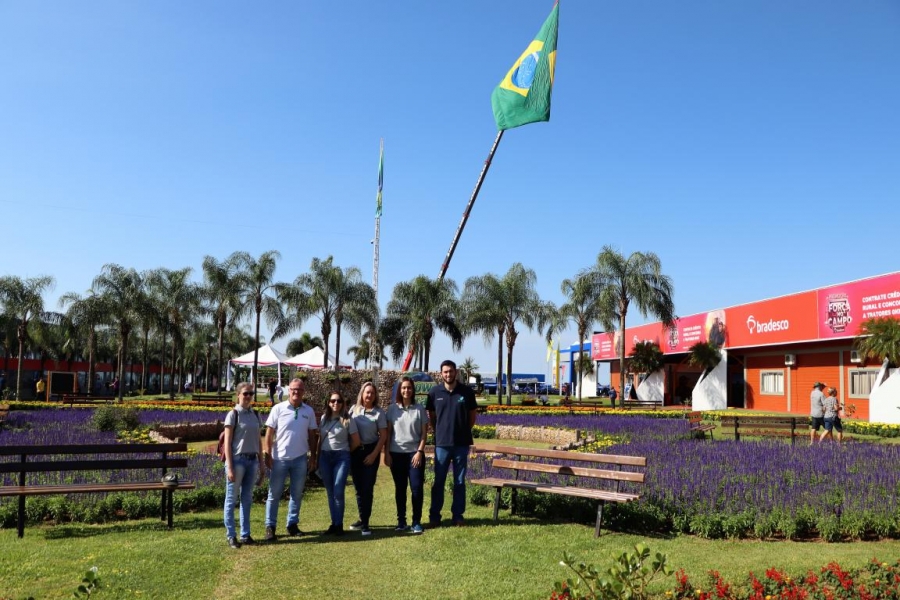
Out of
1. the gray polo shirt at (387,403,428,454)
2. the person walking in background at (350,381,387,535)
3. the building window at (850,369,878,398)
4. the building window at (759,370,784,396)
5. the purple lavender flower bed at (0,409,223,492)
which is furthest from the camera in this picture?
the building window at (759,370,784,396)

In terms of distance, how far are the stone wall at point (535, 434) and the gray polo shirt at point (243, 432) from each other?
41.6 feet

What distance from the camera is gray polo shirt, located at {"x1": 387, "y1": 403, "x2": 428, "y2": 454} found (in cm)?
759

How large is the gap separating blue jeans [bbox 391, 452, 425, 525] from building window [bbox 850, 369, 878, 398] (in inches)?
1105

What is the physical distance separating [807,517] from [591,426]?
13.0 meters

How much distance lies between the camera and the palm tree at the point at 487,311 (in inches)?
1465

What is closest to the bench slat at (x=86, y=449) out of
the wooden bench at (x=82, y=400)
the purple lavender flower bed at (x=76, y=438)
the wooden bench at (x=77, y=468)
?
the wooden bench at (x=77, y=468)

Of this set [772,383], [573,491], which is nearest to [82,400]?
[573,491]

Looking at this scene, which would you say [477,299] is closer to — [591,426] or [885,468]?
[591,426]

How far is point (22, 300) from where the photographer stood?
1465 inches

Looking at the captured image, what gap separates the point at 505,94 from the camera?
32.4 metres

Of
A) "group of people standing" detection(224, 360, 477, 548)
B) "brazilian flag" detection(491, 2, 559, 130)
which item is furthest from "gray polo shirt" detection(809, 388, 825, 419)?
"brazilian flag" detection(491, 2, 559, 130)

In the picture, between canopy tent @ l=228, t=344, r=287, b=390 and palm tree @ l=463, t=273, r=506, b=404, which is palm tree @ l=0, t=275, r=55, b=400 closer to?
canopy tent @ l=228, t=344, r=287, b=390

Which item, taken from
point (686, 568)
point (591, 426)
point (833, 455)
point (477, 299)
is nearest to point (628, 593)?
point (686, 568)

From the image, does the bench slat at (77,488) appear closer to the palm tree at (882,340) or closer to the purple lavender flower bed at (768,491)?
the purple lavender flower bed at (768,491)
